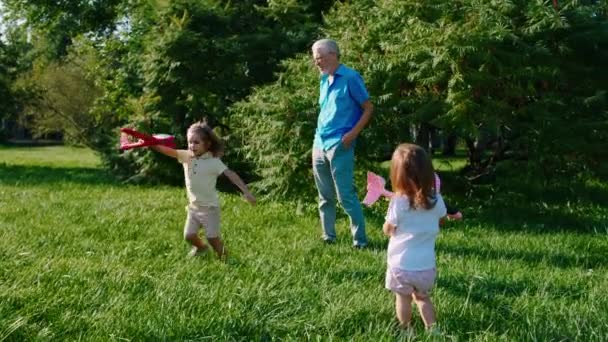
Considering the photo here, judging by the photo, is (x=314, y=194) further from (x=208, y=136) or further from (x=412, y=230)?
(x=412, y=230)

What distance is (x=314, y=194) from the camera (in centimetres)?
843

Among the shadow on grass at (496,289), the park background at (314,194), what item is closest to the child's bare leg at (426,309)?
the park background at (314,194)

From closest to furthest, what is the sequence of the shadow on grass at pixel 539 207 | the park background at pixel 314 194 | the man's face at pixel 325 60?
1. the park background at pixel 314 194
2. the man's face at pixel 325 60
3. the shadow on grass at pixel 539 207

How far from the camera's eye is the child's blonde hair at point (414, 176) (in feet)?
11.2

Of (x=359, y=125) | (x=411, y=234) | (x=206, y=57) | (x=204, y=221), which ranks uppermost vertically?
(x=206, y=57)

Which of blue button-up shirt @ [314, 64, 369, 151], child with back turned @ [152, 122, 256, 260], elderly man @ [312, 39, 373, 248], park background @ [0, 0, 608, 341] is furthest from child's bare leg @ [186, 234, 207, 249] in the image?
blue button-up shirt @ [314, 64, 369, 151]

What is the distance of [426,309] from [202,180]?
2.59m

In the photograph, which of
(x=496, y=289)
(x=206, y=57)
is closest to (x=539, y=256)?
(x=496, y=289)

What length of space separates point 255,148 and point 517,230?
12.2ft

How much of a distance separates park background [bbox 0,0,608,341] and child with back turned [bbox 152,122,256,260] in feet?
0.94

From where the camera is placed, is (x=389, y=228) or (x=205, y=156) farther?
(x=205, y=156)

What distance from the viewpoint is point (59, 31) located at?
2003 cm

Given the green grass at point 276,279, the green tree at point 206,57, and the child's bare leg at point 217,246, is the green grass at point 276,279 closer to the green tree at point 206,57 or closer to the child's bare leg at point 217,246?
the child's bare leg at point 217,246

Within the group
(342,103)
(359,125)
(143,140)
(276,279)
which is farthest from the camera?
(342,103)
